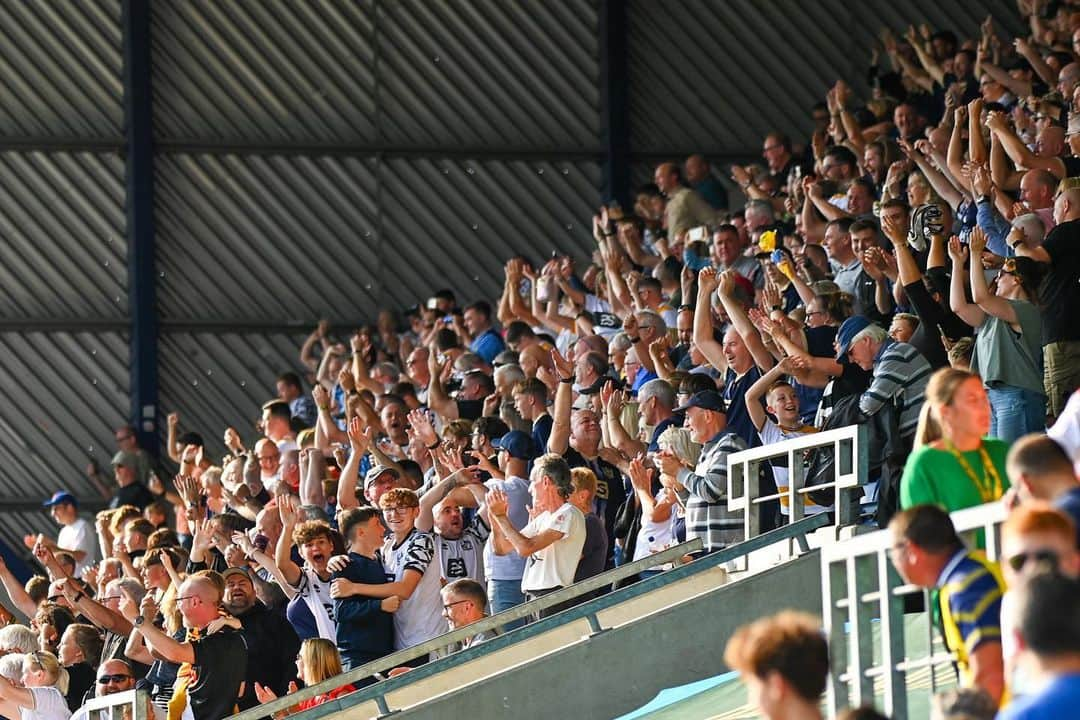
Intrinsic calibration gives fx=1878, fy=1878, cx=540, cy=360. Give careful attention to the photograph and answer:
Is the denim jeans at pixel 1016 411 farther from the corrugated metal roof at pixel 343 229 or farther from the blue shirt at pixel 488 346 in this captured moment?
the corrugated metal roof at pixel 343 229

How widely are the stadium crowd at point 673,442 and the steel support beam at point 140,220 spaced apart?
3826mm

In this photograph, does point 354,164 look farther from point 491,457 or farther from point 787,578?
point 787,578

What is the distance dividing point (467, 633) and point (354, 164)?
35.9 feet

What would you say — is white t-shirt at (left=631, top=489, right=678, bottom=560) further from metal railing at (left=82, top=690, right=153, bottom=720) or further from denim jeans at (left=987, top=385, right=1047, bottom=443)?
metal railing at (left=82, top=690, right=153, bottom=720)

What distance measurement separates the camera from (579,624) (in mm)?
8625

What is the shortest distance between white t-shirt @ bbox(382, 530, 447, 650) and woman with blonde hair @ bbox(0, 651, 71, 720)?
1914mm

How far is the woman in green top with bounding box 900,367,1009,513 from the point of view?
5.84 metres

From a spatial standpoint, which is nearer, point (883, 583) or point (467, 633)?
point (883, 583)

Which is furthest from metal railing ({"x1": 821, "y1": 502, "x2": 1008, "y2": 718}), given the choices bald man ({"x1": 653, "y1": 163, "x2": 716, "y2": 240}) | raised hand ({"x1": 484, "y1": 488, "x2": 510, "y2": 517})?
bald man ({"x1": 653, "y1": 163, "x2": 716, "y2": 240})

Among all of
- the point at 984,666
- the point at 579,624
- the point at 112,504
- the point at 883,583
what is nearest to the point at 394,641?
the point at 579,624

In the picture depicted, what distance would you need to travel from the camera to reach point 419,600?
29.0 ft

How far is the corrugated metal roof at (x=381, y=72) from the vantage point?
18.0 metres

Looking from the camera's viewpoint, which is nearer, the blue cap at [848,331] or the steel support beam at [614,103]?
the blue cap at [848,331]

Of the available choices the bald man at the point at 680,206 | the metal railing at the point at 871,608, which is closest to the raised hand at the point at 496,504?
the metal railing at the point at 871,608
